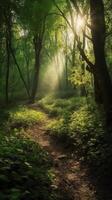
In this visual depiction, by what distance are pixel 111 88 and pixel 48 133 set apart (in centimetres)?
456

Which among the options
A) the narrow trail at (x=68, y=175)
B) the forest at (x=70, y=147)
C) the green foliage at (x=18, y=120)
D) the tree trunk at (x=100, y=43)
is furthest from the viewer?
the green foliage at (x=18, y=120)

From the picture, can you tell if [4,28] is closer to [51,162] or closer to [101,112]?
[101,112]

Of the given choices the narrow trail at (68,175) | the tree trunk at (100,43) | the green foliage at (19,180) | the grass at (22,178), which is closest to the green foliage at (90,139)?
the narrow trail at (68,175)

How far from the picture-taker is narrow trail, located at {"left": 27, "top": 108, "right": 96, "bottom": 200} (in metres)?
8.97

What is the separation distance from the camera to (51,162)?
11664 millimetres

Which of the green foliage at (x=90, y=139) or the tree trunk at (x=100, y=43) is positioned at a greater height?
the tree trunk at (x=100, y=43)

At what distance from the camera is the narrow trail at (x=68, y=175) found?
353 inches

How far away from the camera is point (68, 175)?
35.2 feet

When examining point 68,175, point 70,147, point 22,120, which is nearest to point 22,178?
point 68,175

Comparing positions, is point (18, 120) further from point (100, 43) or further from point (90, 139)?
point (90, 139)

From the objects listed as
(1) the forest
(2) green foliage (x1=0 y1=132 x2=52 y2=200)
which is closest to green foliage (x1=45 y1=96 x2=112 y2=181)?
(1) the forest

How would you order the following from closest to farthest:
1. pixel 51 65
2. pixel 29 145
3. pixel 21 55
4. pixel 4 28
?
1. pixel 29 145
2. pixel 4 28
3. pixel 21 55
4. pixel 51 65

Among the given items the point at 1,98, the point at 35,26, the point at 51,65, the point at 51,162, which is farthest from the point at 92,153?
the point at 51,65

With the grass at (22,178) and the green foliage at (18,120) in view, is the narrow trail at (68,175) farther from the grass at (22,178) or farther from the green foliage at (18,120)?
the green foliage at (18,120)
